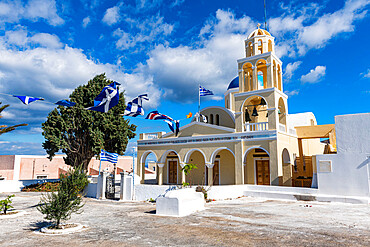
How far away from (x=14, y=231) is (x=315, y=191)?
588 inches

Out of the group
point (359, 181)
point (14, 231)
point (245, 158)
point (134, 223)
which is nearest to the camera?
point (14, 231)

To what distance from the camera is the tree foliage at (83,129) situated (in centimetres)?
2470

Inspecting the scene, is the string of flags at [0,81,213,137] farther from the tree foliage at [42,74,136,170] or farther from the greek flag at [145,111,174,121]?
the tree foliage at [42,74,136,170]

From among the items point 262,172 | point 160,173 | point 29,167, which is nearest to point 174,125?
point 160,173

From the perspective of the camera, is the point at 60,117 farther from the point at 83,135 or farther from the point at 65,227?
the point at 65,227

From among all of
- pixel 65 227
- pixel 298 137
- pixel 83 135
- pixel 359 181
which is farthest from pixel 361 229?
pixel 83 135

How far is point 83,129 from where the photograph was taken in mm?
25672

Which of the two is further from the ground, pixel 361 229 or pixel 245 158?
pixel 245 158

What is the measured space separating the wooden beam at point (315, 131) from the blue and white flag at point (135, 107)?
13.0 metres

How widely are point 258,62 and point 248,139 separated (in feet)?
19.8

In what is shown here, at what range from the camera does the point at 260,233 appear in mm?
8586

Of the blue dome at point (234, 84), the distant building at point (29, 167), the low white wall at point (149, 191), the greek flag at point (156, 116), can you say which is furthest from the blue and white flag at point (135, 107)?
the distant building at point (29, 167)

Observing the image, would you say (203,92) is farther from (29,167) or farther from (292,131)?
(29,167)

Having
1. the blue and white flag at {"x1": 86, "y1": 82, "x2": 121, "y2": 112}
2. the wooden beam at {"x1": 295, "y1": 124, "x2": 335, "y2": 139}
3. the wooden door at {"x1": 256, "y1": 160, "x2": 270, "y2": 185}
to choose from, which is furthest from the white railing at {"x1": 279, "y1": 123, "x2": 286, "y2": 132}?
the blue and white flag at {"x1": 86, "y1": 82, "x2": 121, "y2": 112}
